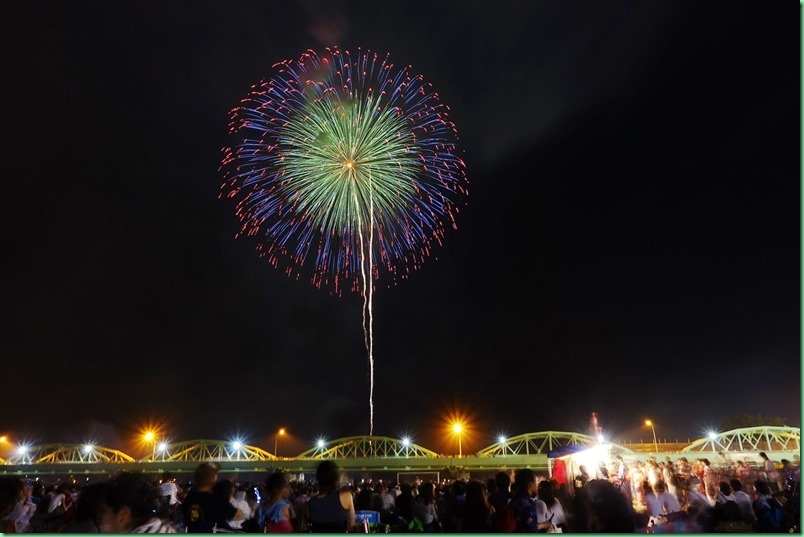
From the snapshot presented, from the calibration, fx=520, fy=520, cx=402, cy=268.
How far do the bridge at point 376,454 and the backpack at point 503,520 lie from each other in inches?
2445

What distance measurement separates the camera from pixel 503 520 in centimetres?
832

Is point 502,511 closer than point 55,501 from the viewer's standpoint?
Yes

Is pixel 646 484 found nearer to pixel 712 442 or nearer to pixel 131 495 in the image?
pixel 131 495

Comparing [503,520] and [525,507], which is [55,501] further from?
[525,507]

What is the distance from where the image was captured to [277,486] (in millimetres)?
8820

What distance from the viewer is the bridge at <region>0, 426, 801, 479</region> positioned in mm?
88688

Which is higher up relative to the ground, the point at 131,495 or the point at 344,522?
the point at 131,495

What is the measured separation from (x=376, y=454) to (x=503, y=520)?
131 m

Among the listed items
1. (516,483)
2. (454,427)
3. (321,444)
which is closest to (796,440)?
(454,427)

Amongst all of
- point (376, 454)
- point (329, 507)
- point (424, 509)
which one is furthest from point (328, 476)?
point (376, 454)

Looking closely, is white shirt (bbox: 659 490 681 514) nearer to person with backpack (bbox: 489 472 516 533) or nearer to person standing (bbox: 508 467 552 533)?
person standing (bbox: 508 467 552 533)

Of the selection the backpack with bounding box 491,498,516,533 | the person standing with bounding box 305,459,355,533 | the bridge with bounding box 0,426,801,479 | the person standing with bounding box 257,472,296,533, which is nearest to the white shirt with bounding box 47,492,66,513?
the person standing with bounding box 257,472,296,533

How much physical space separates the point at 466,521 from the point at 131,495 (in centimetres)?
468

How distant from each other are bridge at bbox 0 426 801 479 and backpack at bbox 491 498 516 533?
204ft
